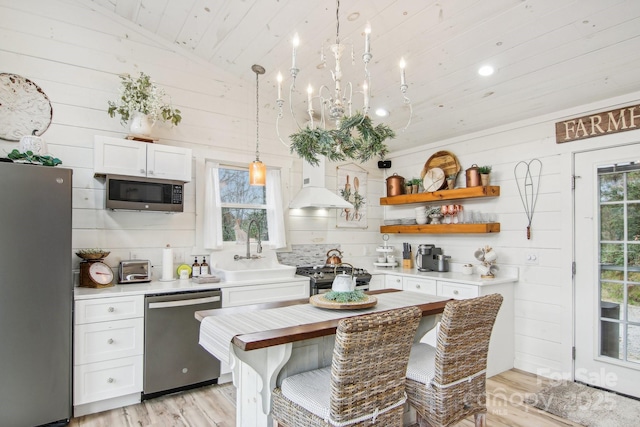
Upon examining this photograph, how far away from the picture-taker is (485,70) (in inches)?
117

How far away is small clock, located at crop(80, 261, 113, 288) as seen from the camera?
2918mm

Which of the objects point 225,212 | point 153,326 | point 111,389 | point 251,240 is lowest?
point 111,389

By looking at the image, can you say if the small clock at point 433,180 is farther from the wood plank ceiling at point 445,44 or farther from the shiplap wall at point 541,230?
the wood plank ceiling at point 445,44

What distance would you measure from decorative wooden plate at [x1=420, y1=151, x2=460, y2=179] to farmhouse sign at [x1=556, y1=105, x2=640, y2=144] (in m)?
1.05

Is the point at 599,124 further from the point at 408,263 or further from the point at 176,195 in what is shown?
the point at 176,195

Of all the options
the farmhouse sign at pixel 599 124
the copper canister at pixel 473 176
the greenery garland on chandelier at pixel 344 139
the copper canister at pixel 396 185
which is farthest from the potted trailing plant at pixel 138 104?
the farmhouse sign at pixel 599 124

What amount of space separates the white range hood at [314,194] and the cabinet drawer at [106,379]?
2163 mm

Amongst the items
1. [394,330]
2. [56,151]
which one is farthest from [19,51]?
[394,330]

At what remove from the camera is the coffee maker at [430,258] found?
4123mm

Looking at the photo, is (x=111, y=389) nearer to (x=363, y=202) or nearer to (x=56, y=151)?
(x=56, y=151)

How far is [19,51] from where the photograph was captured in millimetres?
2945

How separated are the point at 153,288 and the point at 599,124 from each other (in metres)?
3.93

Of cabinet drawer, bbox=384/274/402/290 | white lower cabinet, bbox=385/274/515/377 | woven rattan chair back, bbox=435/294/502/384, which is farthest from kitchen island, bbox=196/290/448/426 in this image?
cabinet drawer, bbox=384/274/402/290

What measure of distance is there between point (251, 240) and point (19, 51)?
2.56 meters
